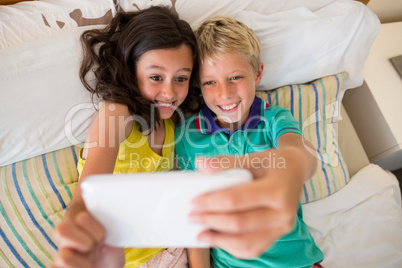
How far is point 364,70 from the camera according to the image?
1.32 metres

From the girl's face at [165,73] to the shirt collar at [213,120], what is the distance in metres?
0.14

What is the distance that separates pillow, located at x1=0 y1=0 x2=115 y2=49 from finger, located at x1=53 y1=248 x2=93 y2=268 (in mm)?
771

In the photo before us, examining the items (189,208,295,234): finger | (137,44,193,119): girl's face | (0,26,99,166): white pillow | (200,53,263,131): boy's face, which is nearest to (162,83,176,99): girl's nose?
(137,44,193,119): girl's face

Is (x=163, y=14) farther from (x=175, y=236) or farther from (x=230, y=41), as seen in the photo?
(x=175, y=236)

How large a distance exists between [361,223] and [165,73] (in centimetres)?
91

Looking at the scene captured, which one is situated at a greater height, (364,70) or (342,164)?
(364,70)

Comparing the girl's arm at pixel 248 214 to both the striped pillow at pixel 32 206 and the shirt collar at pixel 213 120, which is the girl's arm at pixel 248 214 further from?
the striped pillow at pixel 32 206

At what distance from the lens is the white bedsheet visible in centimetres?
101

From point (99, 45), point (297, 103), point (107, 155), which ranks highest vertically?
point (99, 45)

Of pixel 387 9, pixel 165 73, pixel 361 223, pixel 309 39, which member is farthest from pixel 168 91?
pixel 387 9

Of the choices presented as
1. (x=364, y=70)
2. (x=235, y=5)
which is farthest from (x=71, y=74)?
(x=364, y=70)

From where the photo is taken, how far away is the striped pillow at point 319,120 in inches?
43.4

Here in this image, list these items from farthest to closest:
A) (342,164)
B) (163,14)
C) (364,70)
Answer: (364,70), (342,164), (163,14)

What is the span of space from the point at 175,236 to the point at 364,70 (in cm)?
126
